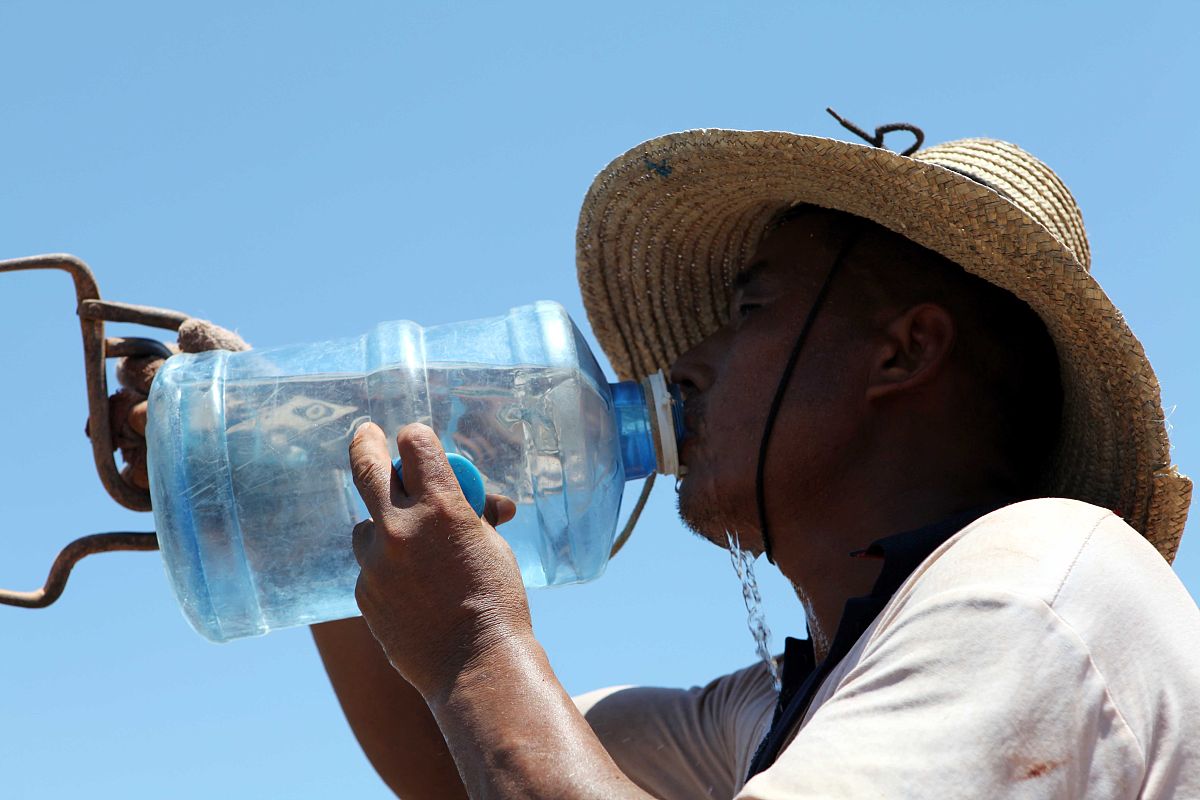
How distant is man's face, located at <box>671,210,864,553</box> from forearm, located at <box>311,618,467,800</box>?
785 mm

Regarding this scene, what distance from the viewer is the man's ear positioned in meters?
2.85

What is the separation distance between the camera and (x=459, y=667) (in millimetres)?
2029

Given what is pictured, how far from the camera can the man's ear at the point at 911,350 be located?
2854mm

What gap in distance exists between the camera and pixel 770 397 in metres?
2.85

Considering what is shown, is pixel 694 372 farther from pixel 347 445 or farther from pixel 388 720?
pixel 388 720

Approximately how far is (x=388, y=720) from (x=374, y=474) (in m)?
1.19

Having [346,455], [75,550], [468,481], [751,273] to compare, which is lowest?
[75,550]

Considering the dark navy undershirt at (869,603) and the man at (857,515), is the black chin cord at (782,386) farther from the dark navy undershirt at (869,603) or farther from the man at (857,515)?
the dark navy undershirt at (869,603)

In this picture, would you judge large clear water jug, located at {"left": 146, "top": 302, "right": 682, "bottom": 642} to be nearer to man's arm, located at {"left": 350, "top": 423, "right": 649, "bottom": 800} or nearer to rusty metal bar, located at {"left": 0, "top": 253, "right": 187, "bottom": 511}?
rusty metal bar, located at {"left": 0, "top": 253, "right": 187, "bottom": 511}

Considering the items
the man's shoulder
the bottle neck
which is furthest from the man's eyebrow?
the man's shoulder

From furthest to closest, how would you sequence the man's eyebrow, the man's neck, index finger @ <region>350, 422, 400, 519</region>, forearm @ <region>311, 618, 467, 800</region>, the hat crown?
1. forearm @ <region>311, 618, 467, 800</region>
2. the man's eyebrow
3. the hat crown
4. the man's neck
5. index finger @ <region>350, 422, 400, 519</region>

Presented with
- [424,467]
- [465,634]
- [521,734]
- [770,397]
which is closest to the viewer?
[521,734]

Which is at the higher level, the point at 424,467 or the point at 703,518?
the point at 424,467

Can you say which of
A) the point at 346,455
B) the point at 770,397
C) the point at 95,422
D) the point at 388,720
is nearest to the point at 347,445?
the point at 346,455
